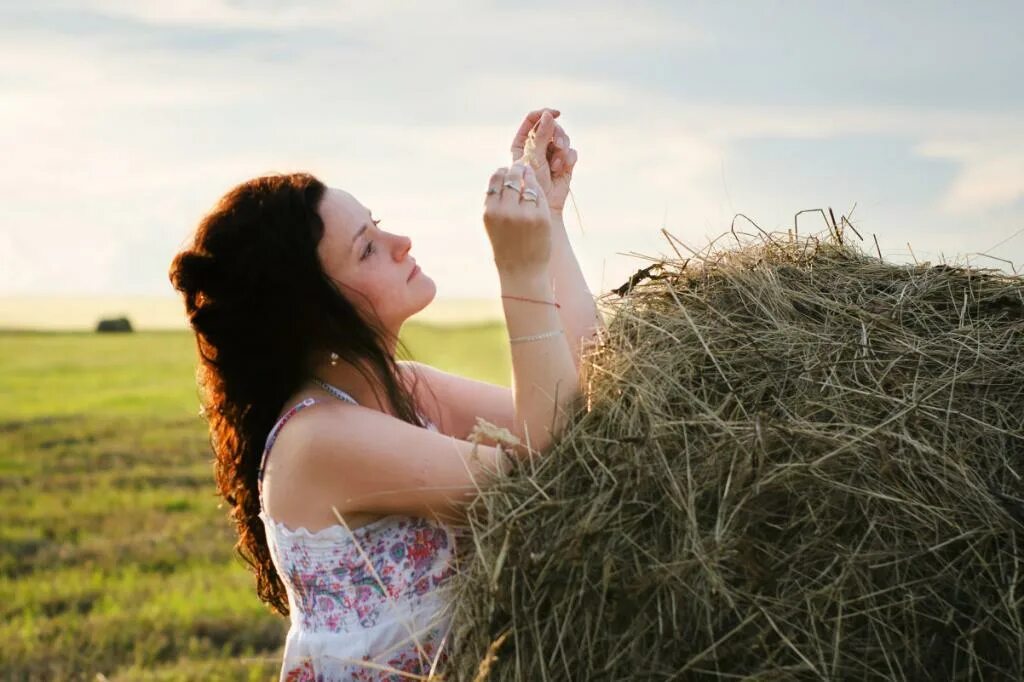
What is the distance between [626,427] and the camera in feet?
6.80

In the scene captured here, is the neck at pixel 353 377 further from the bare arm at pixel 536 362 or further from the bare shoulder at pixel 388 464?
the bare arm at pixel 536 362

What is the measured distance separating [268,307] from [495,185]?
0.58m

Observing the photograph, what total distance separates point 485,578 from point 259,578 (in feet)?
3.64

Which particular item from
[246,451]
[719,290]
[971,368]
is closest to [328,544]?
[246,451]

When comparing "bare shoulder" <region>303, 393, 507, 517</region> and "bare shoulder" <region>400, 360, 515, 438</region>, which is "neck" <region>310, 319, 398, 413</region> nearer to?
"bare shoulder" <region>303, 393, 507, 517</region>

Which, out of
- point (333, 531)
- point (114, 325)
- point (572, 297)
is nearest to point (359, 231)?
point (572, 297)

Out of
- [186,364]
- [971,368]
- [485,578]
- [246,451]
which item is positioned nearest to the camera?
[485,578]

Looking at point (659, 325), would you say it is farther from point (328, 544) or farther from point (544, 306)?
point (328, 544)

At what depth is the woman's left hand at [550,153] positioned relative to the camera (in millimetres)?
2658

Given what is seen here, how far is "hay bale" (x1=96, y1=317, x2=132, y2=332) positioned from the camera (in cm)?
3062

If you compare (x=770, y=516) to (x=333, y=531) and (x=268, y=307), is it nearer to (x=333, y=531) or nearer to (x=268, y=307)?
(x=333, y=531)

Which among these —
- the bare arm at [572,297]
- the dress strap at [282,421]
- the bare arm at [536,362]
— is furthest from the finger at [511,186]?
the dress strap at [282,421]

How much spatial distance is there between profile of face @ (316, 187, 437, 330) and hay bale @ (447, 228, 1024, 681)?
1.54 feet

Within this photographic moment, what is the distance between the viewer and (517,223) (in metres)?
2.18
